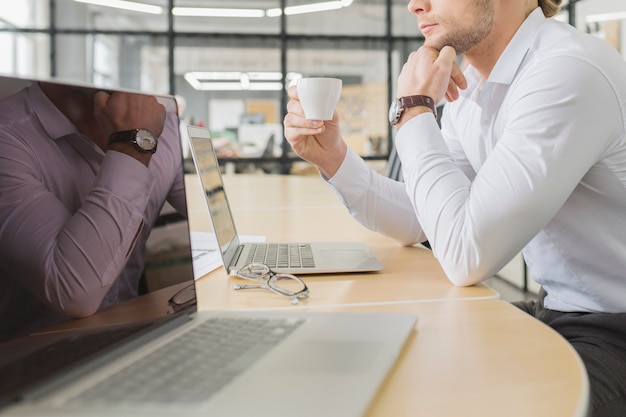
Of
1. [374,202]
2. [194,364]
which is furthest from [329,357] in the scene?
[374,202]

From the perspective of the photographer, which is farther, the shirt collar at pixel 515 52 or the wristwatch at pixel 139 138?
the shirt collar at pixel 515 52

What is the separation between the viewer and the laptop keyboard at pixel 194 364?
0.47 m

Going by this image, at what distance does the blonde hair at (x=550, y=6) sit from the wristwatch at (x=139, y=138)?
3.43 ft

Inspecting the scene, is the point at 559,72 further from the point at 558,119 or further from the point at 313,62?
the point at 313,62

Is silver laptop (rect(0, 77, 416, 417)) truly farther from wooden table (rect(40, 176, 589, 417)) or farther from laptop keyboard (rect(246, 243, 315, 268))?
laptop keyboard (rect(246, 243, 315, 268))

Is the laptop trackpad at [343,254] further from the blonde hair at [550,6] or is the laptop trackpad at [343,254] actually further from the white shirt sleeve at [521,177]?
the blonde hair at [550,6]

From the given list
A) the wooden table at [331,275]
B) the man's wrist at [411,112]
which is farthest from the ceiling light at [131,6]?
the man's wrist at [411,112]

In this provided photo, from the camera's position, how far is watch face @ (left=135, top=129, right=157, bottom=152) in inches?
26.5

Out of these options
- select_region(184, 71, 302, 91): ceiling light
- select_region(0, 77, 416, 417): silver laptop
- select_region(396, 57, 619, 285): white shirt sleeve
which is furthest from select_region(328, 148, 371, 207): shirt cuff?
select_region(184, 71, 302, 91): ceiling light

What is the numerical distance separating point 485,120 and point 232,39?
688 centimetres

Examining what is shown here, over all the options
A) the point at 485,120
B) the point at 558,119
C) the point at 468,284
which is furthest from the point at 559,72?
the point at 468,284

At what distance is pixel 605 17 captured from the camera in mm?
5668

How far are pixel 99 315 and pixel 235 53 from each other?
7458 millimetres

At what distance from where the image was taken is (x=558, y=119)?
95cm
